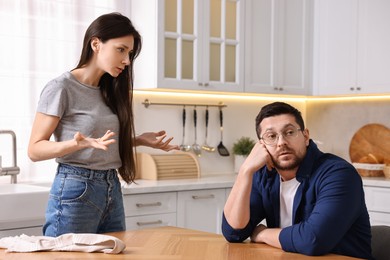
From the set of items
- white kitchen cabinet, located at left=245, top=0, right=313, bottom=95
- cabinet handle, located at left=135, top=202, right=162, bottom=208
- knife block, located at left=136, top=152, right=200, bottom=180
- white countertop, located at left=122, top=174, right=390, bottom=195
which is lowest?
cabinet handle, located at left=135, top=202, right=162, bottom=208

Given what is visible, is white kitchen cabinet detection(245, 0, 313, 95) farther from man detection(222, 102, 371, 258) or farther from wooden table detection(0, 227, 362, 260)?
wooden table detection(0, 227, 362, 260)

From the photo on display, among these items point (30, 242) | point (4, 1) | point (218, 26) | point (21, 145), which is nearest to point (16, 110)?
point (21, 145)

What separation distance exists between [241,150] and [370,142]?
3.19ft

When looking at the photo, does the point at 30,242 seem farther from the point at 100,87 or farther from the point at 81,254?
the point at 100,87

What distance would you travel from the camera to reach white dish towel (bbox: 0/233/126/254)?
2.10 m

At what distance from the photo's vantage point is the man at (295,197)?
2.23 meters

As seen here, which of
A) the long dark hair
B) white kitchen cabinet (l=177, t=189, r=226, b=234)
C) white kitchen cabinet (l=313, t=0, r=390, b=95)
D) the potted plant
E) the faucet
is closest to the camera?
the long dark hair

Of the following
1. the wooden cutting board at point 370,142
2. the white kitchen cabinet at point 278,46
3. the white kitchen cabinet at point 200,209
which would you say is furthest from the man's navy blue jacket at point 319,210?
the wooden cutting board at point 370,142

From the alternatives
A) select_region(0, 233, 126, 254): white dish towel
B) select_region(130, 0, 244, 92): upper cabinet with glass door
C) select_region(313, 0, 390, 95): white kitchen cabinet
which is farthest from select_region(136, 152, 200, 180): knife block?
select_region(0, 233, 126, 254): white dish towel

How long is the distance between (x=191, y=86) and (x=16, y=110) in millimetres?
1163

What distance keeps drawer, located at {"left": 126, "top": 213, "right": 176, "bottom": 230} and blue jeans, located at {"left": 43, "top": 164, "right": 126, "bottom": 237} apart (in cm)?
125

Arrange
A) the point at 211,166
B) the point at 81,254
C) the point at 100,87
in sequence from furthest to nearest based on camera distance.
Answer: the point at 211,166, the point at 100,87, the point at 81,254

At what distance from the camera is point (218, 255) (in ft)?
6.93

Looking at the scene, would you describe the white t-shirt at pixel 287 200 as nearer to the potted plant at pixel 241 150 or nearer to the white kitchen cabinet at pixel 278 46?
the white kitchen cabinet at pixel 278 46
